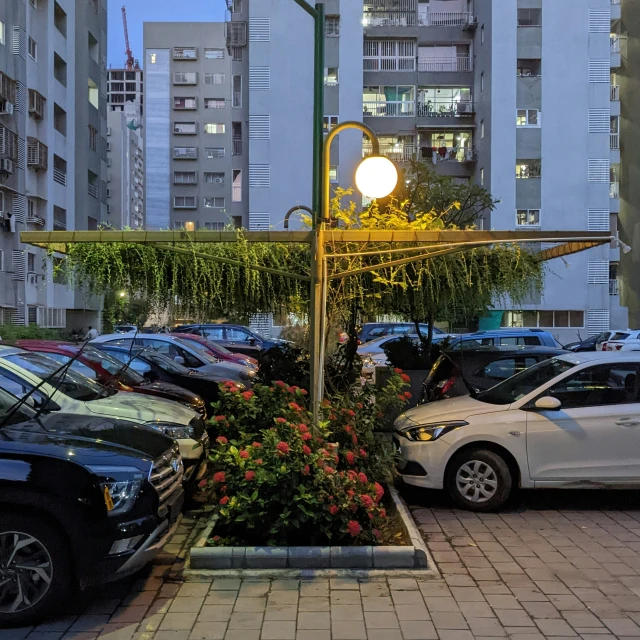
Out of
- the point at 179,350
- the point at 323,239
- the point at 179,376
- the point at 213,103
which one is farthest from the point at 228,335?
the point at 213,103

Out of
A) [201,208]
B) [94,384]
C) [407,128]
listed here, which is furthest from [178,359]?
[201,208]

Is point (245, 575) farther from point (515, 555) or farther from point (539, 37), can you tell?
point (539, 37)

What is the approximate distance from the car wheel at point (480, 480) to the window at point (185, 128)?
69.7 meters

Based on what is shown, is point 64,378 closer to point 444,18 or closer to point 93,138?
point 444,18

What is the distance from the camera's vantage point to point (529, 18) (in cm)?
3528

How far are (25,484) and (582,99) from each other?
3614cm

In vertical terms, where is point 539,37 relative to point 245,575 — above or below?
above

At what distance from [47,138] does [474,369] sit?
3094 cm

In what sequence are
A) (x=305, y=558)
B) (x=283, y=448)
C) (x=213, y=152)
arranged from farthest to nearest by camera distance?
(x=213, y=152)
(x=283, y=448)
(x=305, y=558)

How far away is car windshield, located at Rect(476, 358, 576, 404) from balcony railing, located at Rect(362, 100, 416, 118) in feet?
103

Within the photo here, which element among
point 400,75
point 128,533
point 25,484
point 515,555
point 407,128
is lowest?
point 515,555

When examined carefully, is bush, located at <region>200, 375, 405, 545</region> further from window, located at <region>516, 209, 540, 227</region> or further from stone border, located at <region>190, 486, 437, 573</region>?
window, located at <region>516, 209, 540, 227</region>

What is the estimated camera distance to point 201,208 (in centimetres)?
6969

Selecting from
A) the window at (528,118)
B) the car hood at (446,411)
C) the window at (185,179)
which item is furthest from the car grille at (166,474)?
the window at (185,179)
